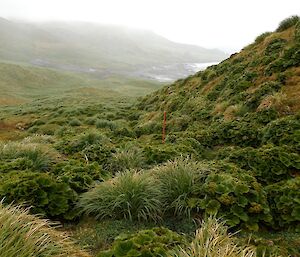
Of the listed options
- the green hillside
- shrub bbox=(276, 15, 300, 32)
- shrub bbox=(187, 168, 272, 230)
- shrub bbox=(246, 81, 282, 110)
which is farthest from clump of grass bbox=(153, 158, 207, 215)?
the green hillside

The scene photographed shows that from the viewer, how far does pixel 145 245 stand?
15.6ft

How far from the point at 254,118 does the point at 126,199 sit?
272 inches

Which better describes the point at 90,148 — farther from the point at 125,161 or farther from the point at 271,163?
the point at 271,163

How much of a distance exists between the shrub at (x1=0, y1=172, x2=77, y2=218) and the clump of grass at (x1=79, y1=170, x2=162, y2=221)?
0.32m

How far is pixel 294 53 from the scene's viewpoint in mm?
15312

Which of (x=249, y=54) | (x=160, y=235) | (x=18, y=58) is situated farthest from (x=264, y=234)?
(x=18, y=58)

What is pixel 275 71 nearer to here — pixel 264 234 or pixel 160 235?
pixel 264 234

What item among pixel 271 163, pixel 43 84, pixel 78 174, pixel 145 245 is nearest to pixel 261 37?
pixel 271 163

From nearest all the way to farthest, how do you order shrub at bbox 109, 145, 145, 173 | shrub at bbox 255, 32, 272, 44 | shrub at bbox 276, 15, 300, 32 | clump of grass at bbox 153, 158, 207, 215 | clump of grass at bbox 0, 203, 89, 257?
clump of grass at bbox 0, 203, 89, 257 → clump of grass at bbox 153, 158, 207, 215 → shrub at bbox 109, 145, 145, 173 → shrub at bbox 276, 15, 300, 32 → shrub at bbox 255, 32, 272, 44

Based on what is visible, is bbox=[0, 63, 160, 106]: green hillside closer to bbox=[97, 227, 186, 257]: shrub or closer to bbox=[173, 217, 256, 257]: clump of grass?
bbox=[97, 227, 186, 257]: shrub

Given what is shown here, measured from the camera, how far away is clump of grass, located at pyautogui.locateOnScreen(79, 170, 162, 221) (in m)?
6.63

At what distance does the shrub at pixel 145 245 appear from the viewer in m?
4.61

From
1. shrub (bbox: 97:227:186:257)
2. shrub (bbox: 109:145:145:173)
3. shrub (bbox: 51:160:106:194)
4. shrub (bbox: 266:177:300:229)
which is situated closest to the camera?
shrub (bbox: 97:227:186:257)

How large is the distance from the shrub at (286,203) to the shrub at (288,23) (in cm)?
1513
